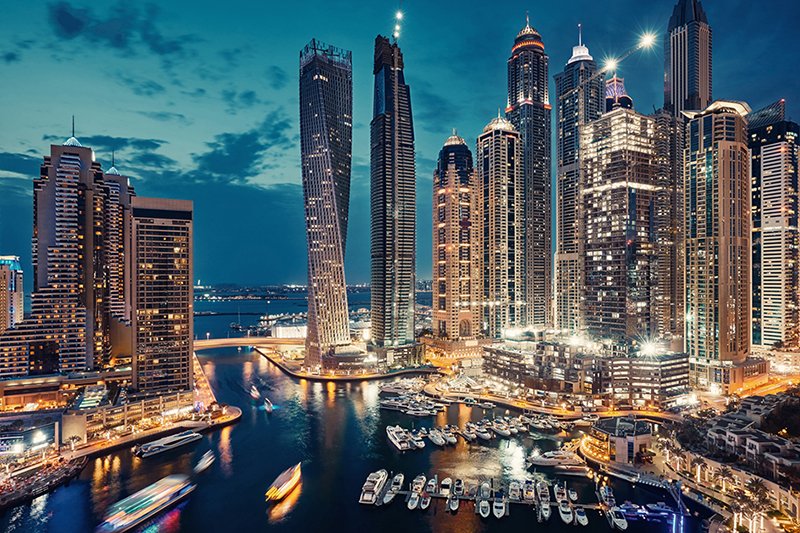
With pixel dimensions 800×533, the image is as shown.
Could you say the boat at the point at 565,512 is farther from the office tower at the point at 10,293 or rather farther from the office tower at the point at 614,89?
the office tower at the point at 614,89

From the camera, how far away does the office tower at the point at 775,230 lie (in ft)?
371

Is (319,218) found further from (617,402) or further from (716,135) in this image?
(716,135)

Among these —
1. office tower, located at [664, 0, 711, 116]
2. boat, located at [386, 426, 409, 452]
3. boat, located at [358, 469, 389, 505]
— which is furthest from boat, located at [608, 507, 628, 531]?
office tower, located at [664, 0, 711, 116]

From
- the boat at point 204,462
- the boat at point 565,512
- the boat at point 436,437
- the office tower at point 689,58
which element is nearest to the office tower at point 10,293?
the boat at point 204,462

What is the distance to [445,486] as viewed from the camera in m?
49.2

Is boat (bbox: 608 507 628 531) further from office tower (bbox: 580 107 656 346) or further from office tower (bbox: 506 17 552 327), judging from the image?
office tower (bbox: 506 17 552 327)

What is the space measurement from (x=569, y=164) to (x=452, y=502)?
116 metres

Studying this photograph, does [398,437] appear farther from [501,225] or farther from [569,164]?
[569,164]

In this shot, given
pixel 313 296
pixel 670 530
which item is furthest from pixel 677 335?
pixel 313 296

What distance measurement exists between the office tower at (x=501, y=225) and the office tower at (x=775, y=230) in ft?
183

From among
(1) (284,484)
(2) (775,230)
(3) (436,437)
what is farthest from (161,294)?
(2) (775,230)

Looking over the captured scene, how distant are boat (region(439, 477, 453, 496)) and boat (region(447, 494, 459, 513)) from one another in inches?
28.5

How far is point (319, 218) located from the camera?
379ft

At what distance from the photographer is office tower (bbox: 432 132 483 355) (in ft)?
422
